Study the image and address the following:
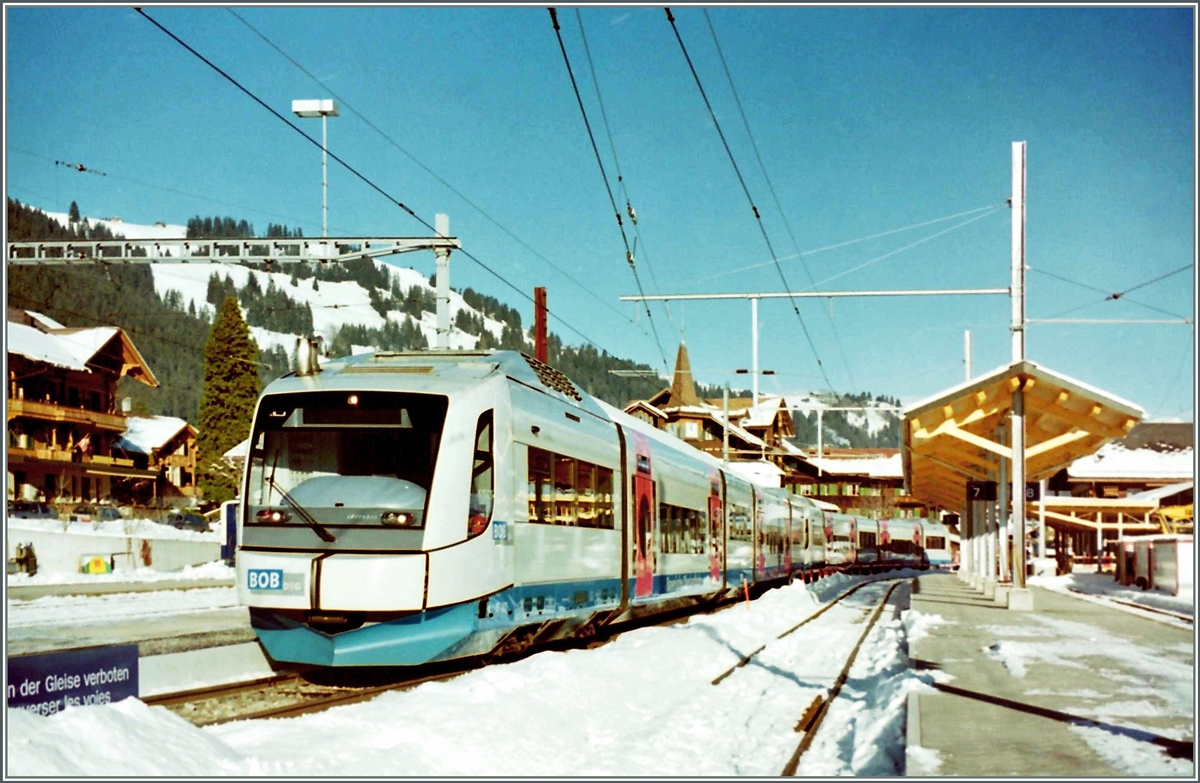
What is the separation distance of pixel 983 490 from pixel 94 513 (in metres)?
30.8

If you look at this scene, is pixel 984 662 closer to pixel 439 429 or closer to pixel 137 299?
pixel 439 429

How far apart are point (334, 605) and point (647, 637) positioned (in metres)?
7.54

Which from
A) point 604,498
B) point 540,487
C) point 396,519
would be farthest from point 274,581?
point 604,498

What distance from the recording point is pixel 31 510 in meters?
39.5

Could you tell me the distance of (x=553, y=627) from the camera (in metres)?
14.9

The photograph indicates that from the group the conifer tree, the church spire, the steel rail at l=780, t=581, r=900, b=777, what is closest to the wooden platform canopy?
the steel rail at l=780, t=581, r=900, b=777

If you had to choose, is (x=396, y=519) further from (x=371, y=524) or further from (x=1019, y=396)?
(x=1019, y=396)

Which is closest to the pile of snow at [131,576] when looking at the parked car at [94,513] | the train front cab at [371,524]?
the parked car at [94,513]

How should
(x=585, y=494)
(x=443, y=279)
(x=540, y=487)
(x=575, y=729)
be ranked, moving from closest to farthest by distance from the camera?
(x=575, y=729) → (x=540, y=487) → (x=585, y=494) → (x=443, y=279)

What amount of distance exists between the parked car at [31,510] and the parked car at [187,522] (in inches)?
354

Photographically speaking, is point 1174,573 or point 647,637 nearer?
point 647,637

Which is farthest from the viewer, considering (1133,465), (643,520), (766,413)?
(766,413)

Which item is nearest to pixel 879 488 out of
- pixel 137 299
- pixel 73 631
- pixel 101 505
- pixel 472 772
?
pixel 101 505

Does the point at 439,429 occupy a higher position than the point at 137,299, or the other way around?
the point at 137,299
